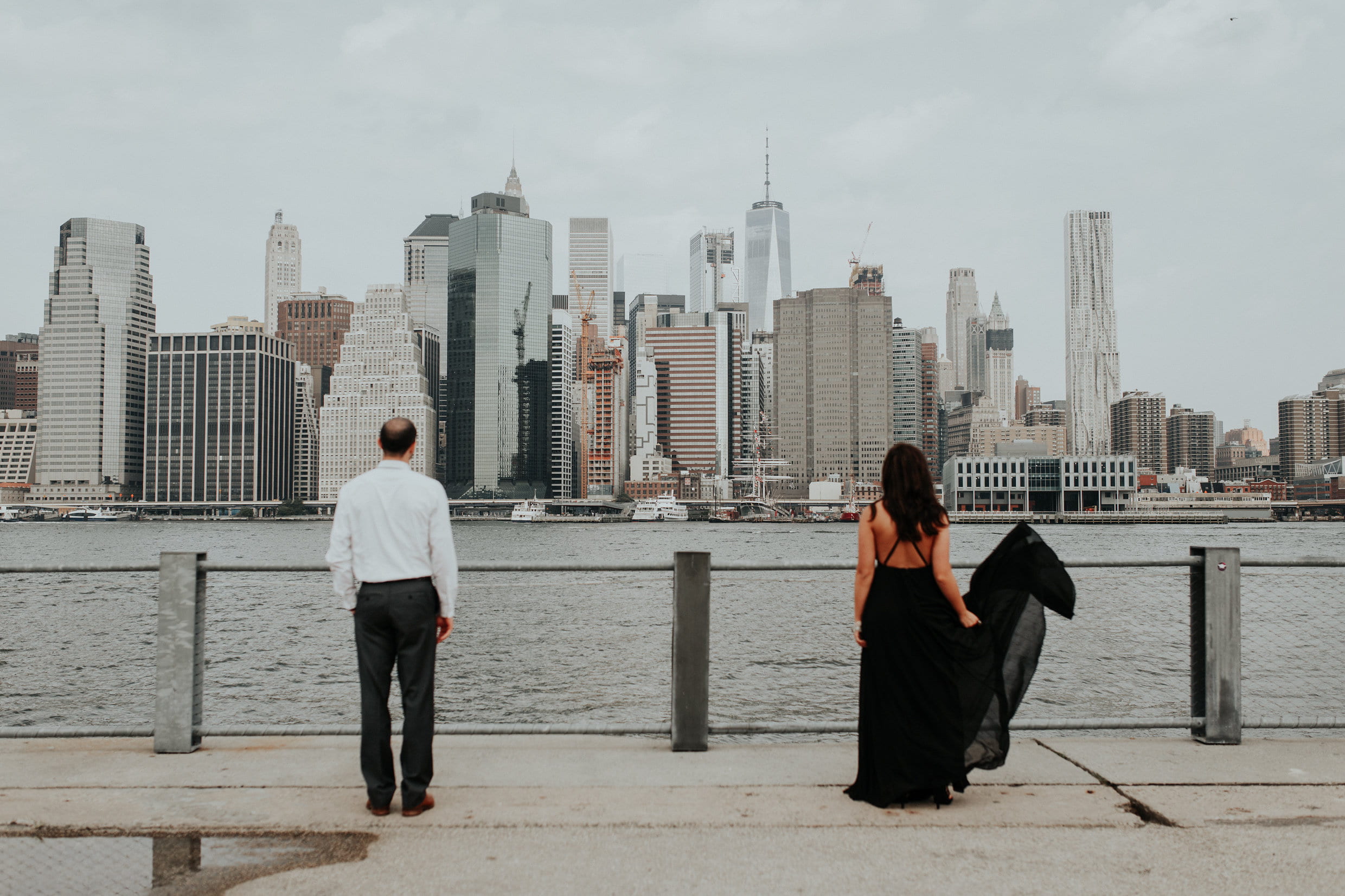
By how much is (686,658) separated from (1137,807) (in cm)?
254

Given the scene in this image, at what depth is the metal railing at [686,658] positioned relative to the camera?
5.82 meters

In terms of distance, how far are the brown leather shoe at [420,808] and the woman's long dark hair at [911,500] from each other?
8.84 ft

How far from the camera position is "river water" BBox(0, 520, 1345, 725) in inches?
589

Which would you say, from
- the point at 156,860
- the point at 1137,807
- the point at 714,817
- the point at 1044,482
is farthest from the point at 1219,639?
the point at 1044,482

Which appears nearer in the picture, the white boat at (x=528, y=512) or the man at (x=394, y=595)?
the man at (x=394, y=595)

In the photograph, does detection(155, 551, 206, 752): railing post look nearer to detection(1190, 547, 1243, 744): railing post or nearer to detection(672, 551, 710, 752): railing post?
detection(672, 551, 710, 752): railing post

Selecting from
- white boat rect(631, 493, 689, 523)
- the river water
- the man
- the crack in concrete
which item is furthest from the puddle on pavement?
white boat rect(631, 493, 689, 523)

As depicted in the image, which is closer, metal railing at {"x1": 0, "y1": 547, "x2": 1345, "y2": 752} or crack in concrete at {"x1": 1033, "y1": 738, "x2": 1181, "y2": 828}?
crack in concrete at {"x1": 1033, "y1": 738, "x2": 1181, "y2": 828}

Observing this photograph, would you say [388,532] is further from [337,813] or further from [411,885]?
[411,885]

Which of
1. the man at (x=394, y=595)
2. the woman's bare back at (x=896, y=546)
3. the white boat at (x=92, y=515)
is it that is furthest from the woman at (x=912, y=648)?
the white boat at (x=92, y=515)

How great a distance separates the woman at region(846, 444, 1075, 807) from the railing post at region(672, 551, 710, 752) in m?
1.08

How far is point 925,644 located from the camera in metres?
4.99

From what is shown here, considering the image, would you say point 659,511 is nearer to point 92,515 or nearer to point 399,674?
point 92,515

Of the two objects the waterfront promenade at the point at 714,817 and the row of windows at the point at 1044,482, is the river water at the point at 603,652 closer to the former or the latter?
the waterfront promenade at the point at 714,817
